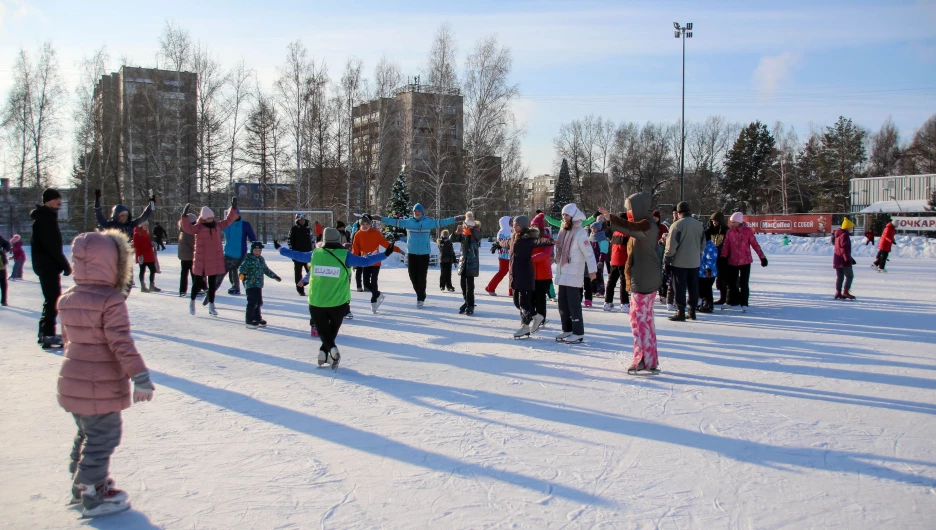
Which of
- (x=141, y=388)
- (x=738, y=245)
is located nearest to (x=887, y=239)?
(x=738, y=245)

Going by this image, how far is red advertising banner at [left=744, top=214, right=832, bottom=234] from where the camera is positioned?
31956 millimetres

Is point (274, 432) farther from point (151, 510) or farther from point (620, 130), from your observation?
point (620, 130)

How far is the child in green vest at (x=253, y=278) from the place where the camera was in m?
8.09

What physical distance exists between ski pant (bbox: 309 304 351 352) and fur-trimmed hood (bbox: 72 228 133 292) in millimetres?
2901

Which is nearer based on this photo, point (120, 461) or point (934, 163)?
point (120, 461)

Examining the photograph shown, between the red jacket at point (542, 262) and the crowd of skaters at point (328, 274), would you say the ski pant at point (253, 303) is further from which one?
the red jacket at point (542, 262)

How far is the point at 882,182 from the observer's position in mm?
47625

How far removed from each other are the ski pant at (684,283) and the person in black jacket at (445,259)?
4.54 metres

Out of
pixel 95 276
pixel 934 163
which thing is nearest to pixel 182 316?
pixel 95 276

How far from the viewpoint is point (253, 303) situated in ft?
27.1

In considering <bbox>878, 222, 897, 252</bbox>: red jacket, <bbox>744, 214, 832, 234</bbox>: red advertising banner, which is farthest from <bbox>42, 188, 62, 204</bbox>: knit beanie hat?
<bbox>744, 214, 832, 234</bbox>: red advertising banner

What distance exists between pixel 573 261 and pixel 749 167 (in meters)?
59.1

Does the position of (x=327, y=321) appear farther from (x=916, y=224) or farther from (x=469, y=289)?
(x=916, y=224)

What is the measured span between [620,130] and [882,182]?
24.3 meters
